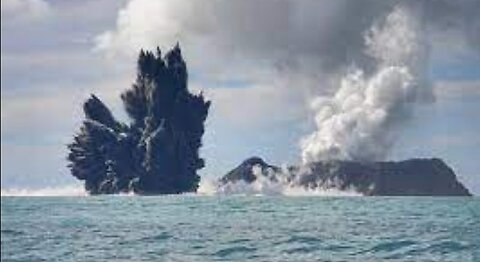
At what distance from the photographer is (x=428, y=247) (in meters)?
56.2

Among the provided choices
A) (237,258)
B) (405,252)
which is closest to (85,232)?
(237,258)

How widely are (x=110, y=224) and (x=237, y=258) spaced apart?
31.1 metres

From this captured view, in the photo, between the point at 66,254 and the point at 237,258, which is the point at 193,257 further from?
the point at 66,254

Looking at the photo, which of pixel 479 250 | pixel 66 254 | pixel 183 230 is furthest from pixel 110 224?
pixel 479 250

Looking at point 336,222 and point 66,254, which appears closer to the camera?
point 66,254

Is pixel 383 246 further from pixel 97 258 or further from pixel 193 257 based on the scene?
pixel 97 258

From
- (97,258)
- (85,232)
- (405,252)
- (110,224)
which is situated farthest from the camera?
(110,224)

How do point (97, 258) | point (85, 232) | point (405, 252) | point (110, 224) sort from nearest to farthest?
point (97, 258)
point (405, 252)
point (85, 232)
point (110, 224)

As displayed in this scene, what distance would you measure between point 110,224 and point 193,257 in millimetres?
30798

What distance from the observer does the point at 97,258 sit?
157 feet

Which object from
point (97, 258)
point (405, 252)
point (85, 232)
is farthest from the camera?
point (85, 232)

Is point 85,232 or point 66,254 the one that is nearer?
point 66,254

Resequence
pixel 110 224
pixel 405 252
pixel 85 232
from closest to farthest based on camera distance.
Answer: pixel 405 252
pixel 85 232
pixel 110 224

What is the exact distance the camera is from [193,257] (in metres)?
48.5
